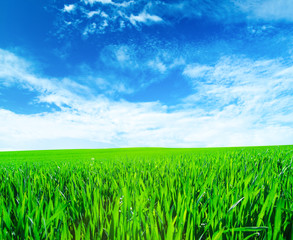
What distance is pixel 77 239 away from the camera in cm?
93

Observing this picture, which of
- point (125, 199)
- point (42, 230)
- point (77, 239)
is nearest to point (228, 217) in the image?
point (125, 199)

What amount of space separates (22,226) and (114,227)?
2.01ft

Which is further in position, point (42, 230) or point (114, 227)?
point (42, 230)

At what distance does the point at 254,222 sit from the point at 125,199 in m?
0.82

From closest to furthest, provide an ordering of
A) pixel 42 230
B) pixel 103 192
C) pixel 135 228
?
pixel 135 228
pixel 42 230
pixel 103 192

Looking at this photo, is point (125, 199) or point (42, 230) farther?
point (125, 199)

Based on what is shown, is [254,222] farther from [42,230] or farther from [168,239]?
[42,230]

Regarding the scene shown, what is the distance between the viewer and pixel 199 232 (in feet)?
3.83

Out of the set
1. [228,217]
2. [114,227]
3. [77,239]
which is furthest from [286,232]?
[77,239]

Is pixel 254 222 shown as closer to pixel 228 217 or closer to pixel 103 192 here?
pixel 228 217

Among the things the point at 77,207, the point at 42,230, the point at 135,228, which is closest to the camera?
the point at 135,228

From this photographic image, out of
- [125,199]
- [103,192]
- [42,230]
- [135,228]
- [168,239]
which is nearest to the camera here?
[168,239]

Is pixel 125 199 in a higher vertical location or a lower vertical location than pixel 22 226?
higher

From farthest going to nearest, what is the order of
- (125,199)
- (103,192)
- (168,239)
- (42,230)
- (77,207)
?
(103,192)
(77,207)
(125,199)
(42,230)
(168,239)
